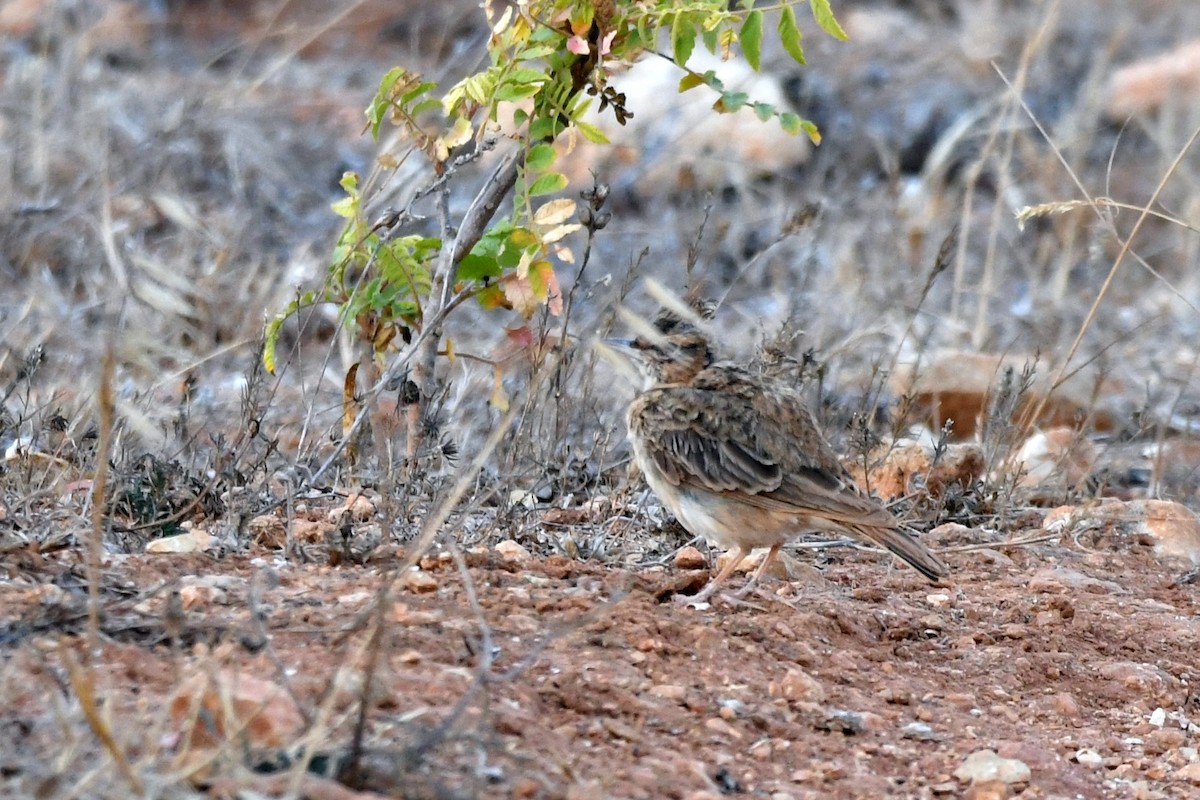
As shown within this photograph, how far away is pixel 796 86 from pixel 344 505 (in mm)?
7443

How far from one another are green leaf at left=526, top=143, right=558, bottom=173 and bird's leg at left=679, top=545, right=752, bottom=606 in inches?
52.6

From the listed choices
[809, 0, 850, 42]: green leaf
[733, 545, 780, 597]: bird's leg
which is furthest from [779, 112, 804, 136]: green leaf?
[733, 545, 780, 597]: bird's leg

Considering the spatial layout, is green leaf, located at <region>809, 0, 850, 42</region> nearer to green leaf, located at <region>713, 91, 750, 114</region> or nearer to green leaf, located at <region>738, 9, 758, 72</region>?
green leaf, located at <region>738, 9, 758, 72</region>

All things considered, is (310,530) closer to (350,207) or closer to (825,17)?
(350,207)

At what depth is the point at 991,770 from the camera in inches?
148

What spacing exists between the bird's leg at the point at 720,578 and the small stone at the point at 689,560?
14 cm

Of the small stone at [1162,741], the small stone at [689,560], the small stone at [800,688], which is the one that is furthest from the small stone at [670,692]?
the small stone at [689,560]

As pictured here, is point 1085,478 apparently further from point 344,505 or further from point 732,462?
point 344,505

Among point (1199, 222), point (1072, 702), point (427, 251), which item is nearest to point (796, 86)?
point (1199, 222)

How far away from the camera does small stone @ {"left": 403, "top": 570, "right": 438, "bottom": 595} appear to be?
4258 millimetres

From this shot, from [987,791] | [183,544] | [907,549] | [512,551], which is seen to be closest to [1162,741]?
[987,791]

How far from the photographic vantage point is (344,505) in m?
5.34

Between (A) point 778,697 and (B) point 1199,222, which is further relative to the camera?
(B) point 1199,222

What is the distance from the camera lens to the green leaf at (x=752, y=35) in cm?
486
